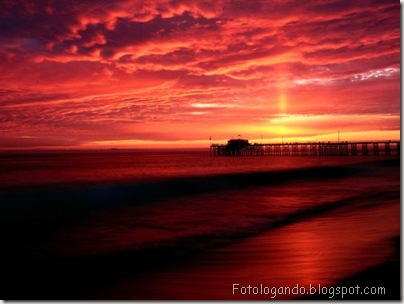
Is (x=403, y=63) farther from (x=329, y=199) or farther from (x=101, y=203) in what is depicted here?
(x=101, y=203)

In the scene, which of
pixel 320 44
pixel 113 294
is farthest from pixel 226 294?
pixel 320 44

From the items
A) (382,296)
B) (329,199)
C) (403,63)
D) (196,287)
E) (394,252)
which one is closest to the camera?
(382,296)

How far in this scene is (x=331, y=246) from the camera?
604cm

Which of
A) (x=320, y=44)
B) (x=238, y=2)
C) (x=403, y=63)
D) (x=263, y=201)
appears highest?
(x=238, y=2)

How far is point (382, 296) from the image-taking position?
166 inches

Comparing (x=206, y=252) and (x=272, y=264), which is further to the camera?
(x=206, y=252)

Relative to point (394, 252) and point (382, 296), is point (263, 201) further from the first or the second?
point (382, 296)

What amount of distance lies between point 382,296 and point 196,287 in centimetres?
215

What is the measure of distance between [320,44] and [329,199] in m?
6.27

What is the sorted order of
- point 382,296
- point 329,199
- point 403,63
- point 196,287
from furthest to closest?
point 329,199
point 403,63
point 196,287
point 382,296

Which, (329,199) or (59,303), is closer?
(59,303)

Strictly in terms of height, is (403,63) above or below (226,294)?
above

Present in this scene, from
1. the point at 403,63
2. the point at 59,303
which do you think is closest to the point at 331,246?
the point at 403,63

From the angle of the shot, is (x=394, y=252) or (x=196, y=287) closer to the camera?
(x=196, y=287)
